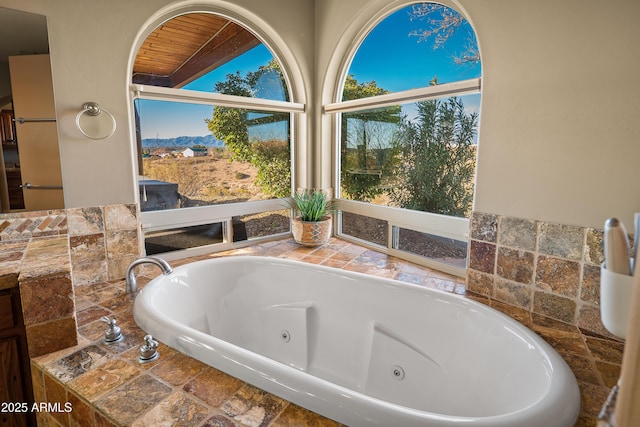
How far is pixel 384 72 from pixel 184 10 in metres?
1.39

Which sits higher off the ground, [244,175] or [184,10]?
[184,10]

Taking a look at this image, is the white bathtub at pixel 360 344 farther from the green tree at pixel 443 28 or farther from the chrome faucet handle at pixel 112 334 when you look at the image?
the green tree at pixel 443 28

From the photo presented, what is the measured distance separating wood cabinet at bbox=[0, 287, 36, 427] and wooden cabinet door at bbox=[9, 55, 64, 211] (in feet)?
2.40

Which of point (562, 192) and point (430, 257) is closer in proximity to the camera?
point (562, 192)

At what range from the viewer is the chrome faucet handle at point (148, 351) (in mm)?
1271

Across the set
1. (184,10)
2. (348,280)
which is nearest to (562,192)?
(348,280)

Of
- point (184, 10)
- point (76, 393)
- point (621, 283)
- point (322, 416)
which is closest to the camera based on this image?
point (621, 283)

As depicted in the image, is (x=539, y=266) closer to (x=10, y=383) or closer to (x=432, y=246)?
(x=432, y=246)

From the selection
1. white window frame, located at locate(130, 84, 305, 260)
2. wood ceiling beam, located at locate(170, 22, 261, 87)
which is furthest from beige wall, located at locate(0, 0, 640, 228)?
wood ceiling beam, located at locate(170, 22, 261, 87)

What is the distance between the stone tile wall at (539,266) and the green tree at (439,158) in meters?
0.33

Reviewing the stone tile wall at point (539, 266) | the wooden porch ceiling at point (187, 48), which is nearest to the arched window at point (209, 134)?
the wooden porch ceiling at point (187, 48)

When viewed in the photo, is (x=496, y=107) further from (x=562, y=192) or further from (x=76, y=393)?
(x=76, y=393)

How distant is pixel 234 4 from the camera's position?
2.36 m

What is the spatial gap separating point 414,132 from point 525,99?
2.63 ft
